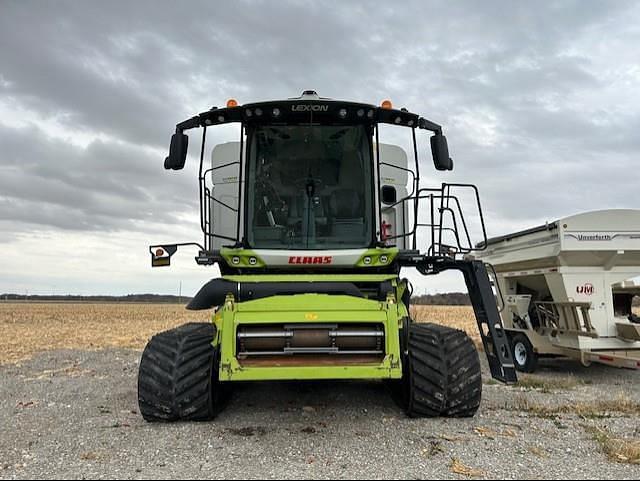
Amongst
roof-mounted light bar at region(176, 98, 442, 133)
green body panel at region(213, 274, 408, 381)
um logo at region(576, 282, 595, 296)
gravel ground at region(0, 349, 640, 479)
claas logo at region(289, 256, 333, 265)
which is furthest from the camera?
um logo at region(576, 282, 595, 296)

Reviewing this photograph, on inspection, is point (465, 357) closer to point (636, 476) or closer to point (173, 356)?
point (636, 476)

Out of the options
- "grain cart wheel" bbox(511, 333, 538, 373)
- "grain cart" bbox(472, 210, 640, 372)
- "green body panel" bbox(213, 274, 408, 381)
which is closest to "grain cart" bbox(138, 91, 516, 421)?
"green body panel" bbox(213, 274, 408, 381)

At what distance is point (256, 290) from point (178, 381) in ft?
3.87

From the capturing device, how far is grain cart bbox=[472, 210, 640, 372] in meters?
9.14

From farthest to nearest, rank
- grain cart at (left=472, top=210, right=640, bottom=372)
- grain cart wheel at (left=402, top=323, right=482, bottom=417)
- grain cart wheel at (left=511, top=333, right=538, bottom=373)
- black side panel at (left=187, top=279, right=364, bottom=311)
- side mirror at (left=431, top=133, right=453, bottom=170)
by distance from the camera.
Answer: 1. grain cart wheel at (left=511, top=333, right=538, bottom=373)
2. grain cart at (left=472, top=210, right=640, bottom=372)
3. side mirror at (left=431, top=133, right=453, bottom=170)
4. black side panel at (left=187, top=279, right=364, bottom=311)
5. grain cart wheel at (left=402, top=323, right=482, bottom=417)

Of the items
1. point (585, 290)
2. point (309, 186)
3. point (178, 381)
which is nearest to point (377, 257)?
point (309, 186)

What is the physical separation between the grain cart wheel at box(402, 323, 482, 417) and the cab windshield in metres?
1.33

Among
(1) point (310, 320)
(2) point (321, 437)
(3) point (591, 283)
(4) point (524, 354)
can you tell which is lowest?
(2) point (321, 437)

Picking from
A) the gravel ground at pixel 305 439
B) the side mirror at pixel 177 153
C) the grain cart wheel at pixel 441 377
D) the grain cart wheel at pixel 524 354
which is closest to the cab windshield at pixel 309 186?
the side mirror at pixel 177 153

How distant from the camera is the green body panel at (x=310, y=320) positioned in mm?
5039

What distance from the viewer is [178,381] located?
17.6ft

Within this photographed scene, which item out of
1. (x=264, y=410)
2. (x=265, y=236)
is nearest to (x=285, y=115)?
(x=265, y=236)

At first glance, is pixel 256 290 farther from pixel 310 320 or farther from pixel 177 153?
pixel 177 153

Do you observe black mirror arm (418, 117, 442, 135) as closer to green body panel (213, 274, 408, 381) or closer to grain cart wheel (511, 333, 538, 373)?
→ green body panel (213, 274, 408, 381)
